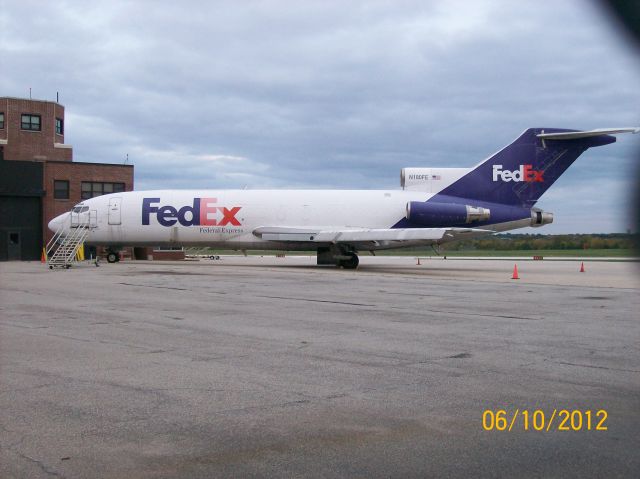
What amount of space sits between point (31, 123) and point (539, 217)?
41.4 metres

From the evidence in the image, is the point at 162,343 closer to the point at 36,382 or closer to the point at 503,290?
the point at 36,382

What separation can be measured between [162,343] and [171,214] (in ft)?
75.2

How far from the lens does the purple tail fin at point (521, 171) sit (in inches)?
1148

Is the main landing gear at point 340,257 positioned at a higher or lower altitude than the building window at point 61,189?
lower

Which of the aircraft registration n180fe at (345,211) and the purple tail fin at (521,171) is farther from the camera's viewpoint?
the aircraft registration n180fe at (345,211)

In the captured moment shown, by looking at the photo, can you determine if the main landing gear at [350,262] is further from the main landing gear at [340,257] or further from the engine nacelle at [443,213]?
the engine nacelle at [443,213]

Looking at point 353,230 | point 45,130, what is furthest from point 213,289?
point 45,130

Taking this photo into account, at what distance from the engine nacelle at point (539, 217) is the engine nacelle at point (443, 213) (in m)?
2.25

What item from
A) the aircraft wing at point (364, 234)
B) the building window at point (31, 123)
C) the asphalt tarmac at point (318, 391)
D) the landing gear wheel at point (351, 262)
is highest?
the building window at point (31, 123)

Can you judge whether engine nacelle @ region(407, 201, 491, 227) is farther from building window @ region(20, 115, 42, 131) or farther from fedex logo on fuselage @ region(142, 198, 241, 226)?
building window @ region(20, 115, 42, 131)

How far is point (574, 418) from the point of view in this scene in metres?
5.30
